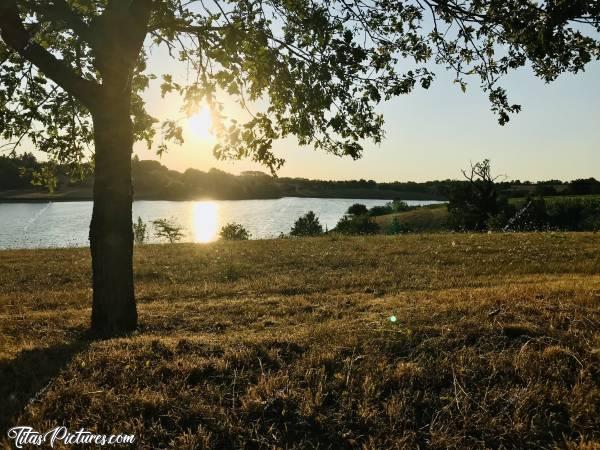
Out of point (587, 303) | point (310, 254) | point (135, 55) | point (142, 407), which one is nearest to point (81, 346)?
point (142, 407)

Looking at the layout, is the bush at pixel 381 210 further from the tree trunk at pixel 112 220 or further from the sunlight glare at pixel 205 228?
the tree trunk at pixel 112 220

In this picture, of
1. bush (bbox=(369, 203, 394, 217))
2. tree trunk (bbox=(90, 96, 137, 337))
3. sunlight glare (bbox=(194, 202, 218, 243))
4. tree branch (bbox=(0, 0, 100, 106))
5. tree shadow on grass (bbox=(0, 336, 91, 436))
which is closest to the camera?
tree shadow on grass (bbox=(0, 336, 91, 436))

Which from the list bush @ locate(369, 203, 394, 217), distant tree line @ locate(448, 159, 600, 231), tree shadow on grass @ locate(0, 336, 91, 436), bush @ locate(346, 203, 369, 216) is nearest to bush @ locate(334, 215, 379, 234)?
distant tree line @ locate(448, 159, 600, 231)

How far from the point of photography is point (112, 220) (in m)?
8.27

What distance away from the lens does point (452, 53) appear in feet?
31.8

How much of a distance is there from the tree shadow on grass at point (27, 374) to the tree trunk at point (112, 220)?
1.36m

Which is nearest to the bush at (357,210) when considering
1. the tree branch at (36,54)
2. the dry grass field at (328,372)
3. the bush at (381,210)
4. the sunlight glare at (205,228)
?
the bush at (381,210)

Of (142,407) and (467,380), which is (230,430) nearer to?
(142,407)

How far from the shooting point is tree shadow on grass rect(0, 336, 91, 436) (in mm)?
4736

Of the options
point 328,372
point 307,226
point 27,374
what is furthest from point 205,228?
point 328,372

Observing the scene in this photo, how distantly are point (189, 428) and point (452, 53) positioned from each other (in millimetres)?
8525

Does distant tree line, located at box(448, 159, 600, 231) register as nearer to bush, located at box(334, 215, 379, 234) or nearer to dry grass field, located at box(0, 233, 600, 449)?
bush, located at box(334, 215, 379, 234)

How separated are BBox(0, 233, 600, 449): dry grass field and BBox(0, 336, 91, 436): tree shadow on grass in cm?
3

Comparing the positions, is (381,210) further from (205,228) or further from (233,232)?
(233,232)
